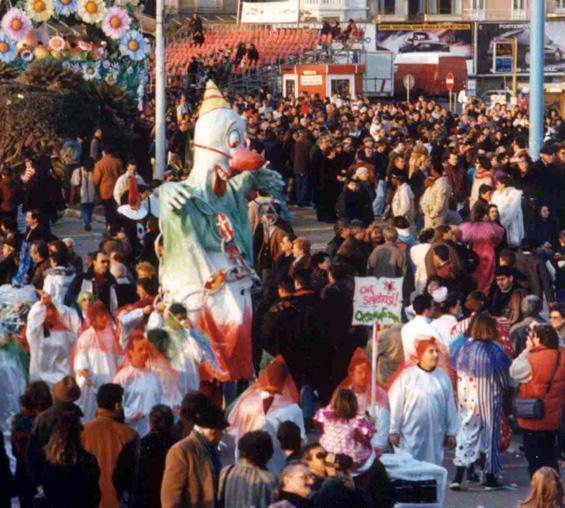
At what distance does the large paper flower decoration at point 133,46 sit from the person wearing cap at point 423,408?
20.3 meters

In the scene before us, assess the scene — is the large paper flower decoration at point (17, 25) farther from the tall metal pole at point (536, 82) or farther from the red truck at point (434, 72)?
the red truck at point (434, 72)

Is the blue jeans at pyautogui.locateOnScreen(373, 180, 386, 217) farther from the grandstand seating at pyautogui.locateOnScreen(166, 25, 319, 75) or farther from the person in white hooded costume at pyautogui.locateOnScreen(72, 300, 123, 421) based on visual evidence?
the grandstand seating at pyautogui.locateOnScreen(166, 25, 319, 75)

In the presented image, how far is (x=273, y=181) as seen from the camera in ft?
55.1

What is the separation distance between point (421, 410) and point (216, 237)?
327 centimetres

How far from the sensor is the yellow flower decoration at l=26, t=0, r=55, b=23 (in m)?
32.4

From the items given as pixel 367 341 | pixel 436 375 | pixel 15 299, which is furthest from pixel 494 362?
pixel 15 299

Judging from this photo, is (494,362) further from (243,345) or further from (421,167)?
(421,167)

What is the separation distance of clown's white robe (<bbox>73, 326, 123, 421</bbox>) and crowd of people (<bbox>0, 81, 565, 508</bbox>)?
0.02 metres

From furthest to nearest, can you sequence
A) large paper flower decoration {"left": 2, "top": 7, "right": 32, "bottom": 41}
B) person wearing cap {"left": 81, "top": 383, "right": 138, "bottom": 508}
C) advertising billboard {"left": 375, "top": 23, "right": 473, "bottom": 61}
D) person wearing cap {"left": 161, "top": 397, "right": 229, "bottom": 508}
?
1. advertising billboard {"left": 375, "top": 23, "right": 473, "bottom": 61}
2. large paper flower decoration {"left": 2, "top": 7, "right": 32, "bottom": 41}
3. person wearing cap {"left": 81, "top": 383, "right": 138, "bottom": 508}
4. person wearing cap {"left": 161, "top": 397, "right": 229, "bottom": 508}

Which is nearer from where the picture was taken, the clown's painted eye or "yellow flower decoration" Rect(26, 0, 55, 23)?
the clown's painted eye

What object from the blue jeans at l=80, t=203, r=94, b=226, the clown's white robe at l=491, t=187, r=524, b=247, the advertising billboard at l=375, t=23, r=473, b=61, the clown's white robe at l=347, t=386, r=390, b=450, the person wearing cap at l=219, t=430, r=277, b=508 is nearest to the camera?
the person wearing cap at l=219, t=430, r=277, b=508

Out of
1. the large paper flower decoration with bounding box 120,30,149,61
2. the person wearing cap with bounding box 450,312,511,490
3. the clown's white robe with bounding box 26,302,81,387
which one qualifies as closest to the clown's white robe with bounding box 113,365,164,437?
the clown's white robe with bounding box 26,302,81,387

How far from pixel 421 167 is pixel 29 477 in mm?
16497

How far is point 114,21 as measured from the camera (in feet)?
107
